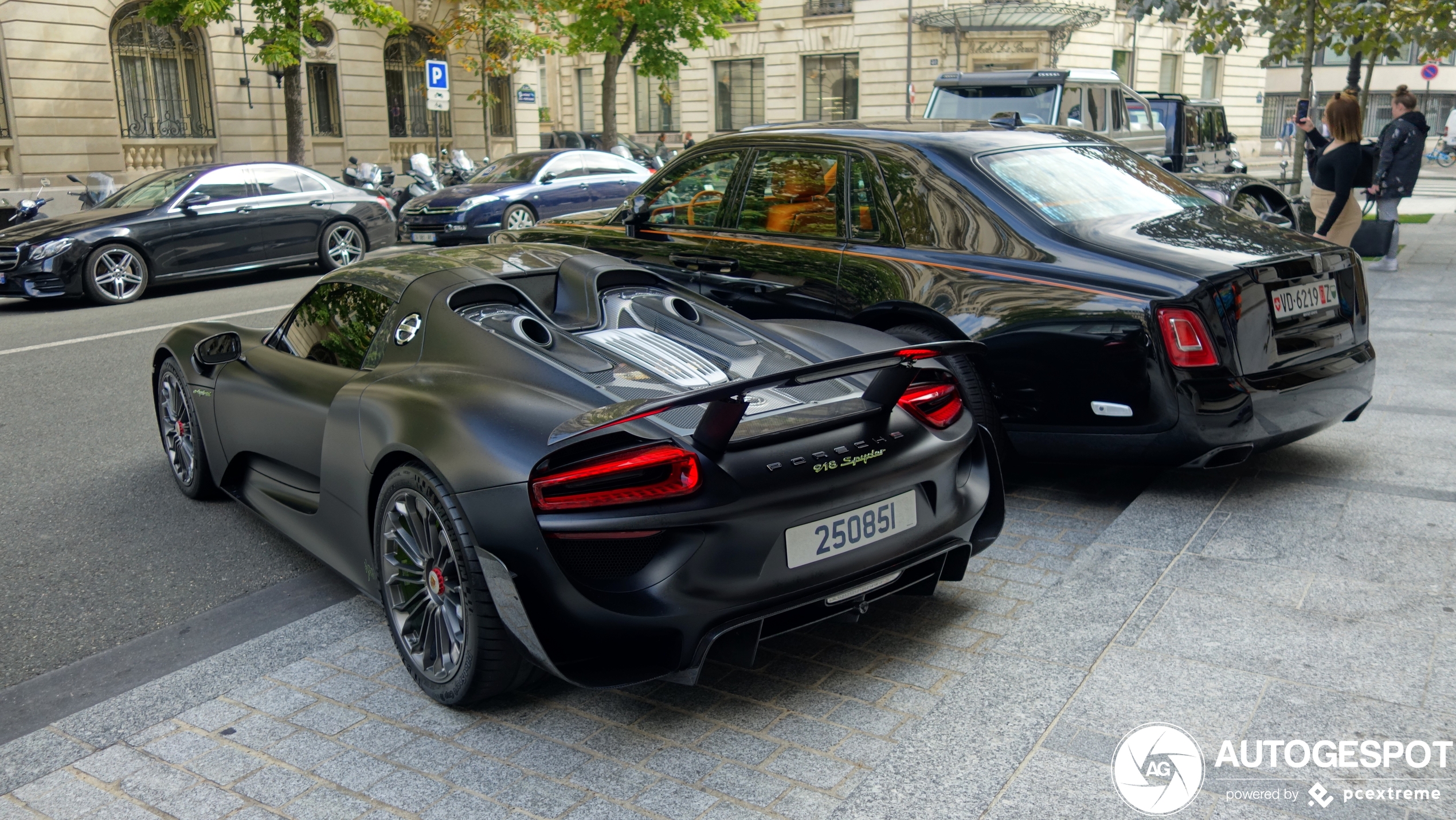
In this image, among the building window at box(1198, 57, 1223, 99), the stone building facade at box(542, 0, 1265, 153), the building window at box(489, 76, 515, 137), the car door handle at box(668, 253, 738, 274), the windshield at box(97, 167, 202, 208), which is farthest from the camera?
the building window at box(1198, 57, 1223, 99)

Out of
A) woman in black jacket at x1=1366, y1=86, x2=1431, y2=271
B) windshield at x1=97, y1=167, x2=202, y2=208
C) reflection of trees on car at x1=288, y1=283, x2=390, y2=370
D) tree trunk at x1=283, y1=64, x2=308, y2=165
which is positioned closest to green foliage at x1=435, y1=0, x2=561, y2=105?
tree trunk at x1=283, y1=64, x2=308, y2=165

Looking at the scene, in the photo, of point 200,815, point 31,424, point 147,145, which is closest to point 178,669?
point 200,815

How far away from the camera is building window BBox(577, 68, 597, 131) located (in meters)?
51.3

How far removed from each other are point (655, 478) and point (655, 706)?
0.76 m

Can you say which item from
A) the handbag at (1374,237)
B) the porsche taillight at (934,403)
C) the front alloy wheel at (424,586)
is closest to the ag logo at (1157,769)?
the porsche taillight at (934,403)

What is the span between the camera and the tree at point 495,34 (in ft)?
94.1

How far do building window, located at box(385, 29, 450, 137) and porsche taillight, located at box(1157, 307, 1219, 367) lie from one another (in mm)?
29016

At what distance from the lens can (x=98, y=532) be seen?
5.13 meters

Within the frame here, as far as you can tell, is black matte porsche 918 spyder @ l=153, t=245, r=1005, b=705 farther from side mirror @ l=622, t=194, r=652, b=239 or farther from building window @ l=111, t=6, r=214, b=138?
building window @ l=111, t=6, r=214, b=138

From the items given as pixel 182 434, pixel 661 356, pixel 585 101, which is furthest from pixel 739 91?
pixel 661 356

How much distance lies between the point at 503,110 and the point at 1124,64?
23311mm

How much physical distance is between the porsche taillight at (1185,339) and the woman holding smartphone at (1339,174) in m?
6.99

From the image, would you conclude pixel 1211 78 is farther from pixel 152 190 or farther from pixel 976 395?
pixel 976 395

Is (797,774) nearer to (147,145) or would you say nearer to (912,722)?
(912,722)
